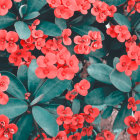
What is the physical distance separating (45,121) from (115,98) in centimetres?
55

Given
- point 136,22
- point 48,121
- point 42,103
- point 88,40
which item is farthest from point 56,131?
point 136,22

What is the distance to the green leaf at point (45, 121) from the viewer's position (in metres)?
1.11

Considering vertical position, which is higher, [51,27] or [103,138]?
[51,27]

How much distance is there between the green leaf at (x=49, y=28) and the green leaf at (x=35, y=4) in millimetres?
116

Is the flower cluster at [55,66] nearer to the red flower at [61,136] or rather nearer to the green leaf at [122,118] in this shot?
the red flower at [61,136]

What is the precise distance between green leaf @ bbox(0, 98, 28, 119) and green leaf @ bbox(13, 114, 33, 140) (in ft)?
0.43

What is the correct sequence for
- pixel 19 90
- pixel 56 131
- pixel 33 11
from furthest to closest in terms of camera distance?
pixel 33 11
pixel 19 90
pixel 56 131

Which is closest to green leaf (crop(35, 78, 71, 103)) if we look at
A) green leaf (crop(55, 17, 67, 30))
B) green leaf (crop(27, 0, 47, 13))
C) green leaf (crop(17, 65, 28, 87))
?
green leaf (crop(17, 65, 28, 87))

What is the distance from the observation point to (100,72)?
52.4 inches

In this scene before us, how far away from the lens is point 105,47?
5.32 feet

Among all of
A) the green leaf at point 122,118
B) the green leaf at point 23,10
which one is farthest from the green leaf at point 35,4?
the green leaf at point 122,118

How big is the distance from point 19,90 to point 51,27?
51 cm

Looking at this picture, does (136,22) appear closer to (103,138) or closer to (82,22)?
(82,22)

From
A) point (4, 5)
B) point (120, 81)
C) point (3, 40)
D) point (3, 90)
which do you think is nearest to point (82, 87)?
point (120, 81)
